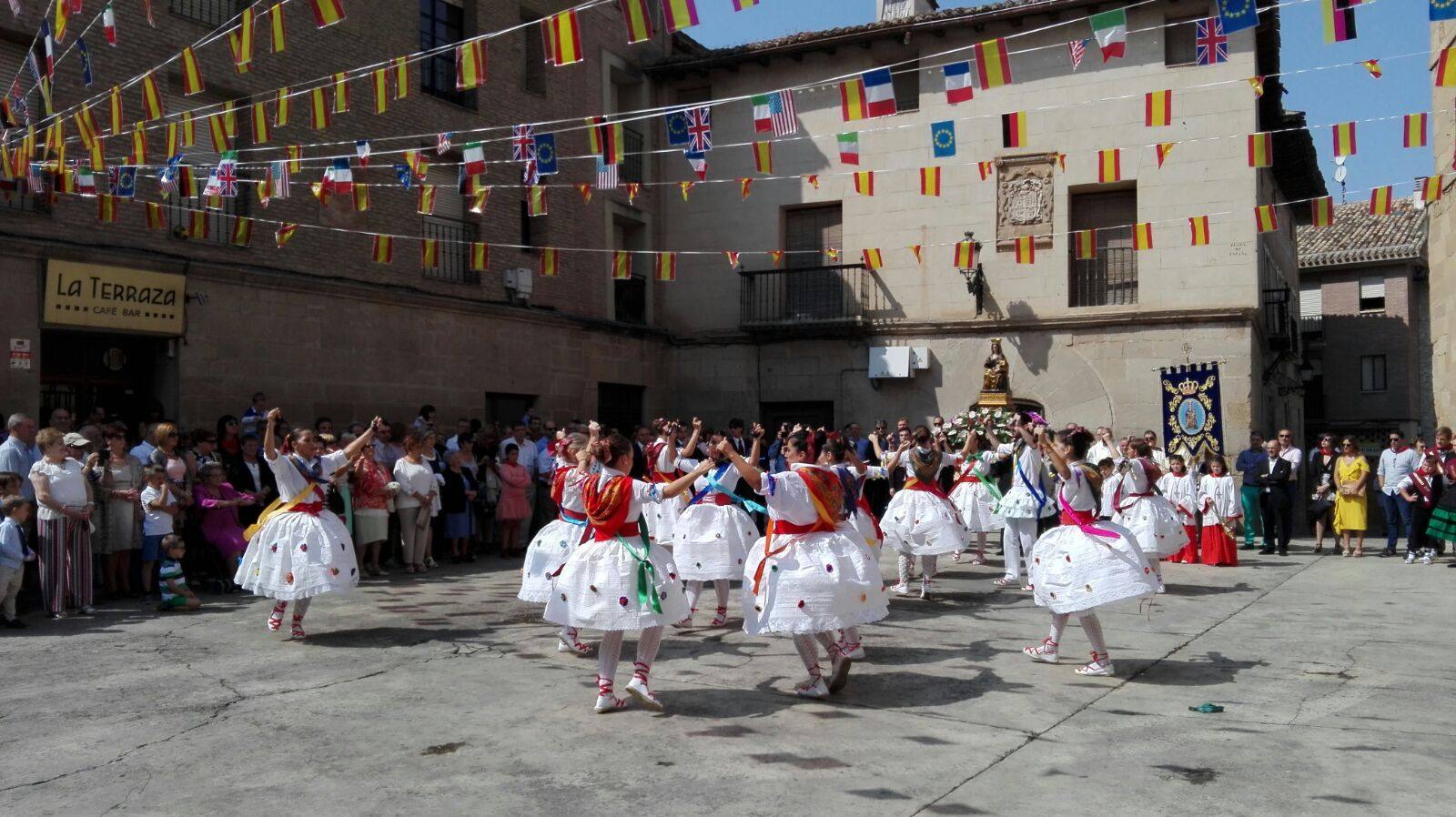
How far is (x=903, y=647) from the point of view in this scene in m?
8.62

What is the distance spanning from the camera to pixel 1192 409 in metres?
20.2

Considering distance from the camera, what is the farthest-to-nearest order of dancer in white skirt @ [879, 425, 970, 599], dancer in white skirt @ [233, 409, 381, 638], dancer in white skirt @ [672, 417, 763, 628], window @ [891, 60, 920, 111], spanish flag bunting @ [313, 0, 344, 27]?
window @ [891, 60, 920, 111]
dancer in white skirt @ [879, 425, 970, 599]
spanish flag bunting @ [313, 0, 344, 27]
dancer in white skirt @ [672, 417, 763, 628]
dancer in white skirt @ [233, 409, 381, 638]

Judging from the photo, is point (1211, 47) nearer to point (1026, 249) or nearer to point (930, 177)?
point (930, 177)

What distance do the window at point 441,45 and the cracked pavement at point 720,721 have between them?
11.8 metres

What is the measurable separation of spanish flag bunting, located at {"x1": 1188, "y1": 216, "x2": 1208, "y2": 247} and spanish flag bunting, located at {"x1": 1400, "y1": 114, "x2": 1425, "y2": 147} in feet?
21.6

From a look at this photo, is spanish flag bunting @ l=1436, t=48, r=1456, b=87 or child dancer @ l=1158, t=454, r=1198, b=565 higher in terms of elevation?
spanish flag bunting @ l=1436, t=48, r=1456, b=87

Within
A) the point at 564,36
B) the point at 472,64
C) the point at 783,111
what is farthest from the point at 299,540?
the point at 783,111

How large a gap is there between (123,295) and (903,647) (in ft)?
36.4

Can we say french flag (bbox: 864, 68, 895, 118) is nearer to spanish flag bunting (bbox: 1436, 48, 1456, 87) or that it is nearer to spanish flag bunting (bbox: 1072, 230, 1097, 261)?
spanish flag bunting (bbox: 1436, 48, 1456, 87)

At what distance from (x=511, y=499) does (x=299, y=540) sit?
21.3 feet

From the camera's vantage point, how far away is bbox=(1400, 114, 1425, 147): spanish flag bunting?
1181 cm

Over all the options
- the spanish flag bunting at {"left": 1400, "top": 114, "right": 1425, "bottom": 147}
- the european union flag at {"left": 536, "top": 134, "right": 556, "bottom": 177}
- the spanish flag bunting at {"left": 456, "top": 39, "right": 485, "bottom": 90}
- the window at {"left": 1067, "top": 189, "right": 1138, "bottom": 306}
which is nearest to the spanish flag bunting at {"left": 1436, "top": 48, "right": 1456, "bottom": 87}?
the spanish flag bunting at {"left": 1400, "top": 114, "right": 1425, "bottom": 147}

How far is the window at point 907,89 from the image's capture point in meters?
22.7

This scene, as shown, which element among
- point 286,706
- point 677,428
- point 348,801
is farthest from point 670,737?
point 677,428
